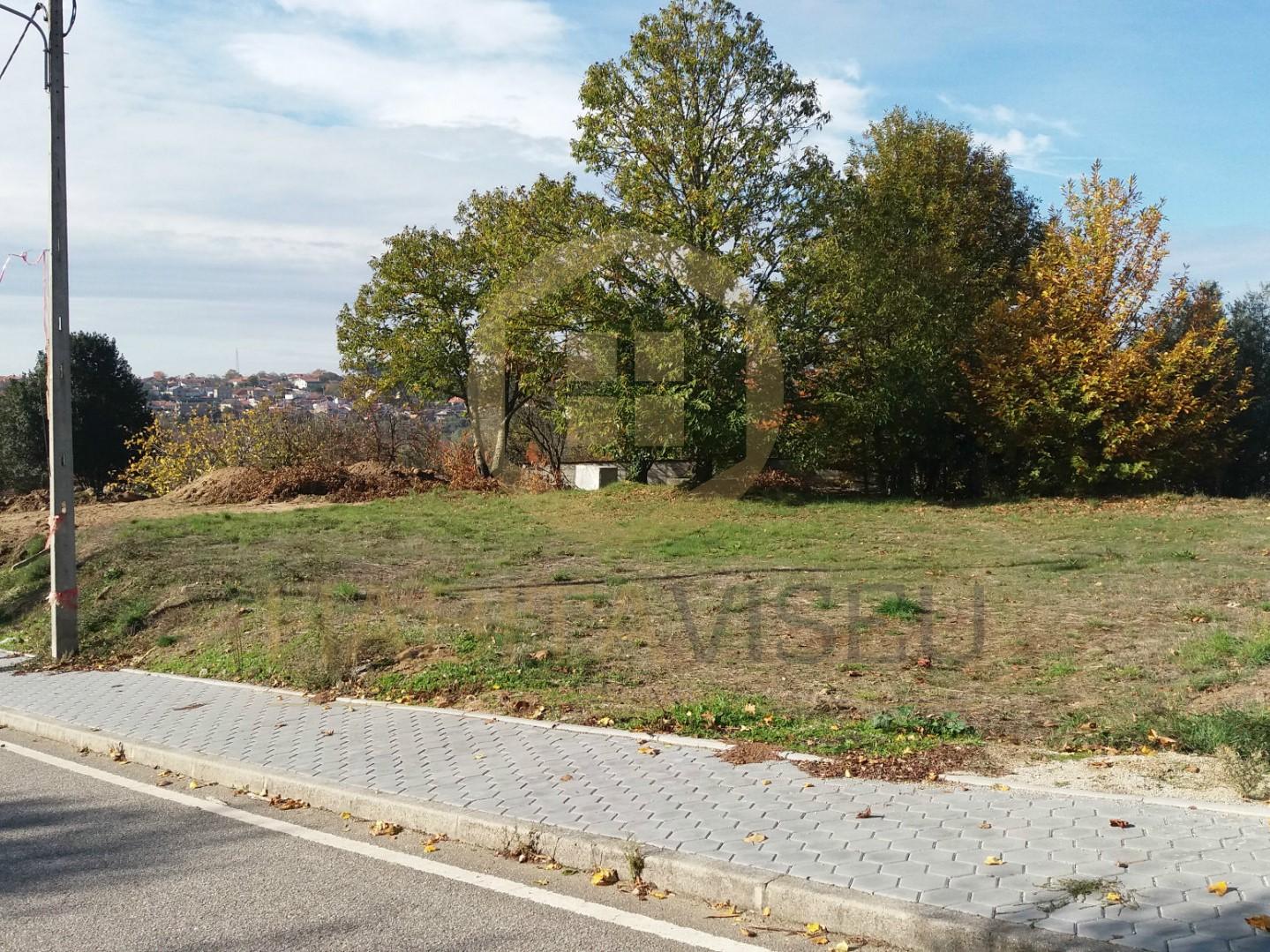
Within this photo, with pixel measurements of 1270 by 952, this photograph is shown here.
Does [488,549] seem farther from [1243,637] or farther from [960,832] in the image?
[960,832]

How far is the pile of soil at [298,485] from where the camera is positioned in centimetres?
2602

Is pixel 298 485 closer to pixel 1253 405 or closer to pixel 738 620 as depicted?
pixel 738 620

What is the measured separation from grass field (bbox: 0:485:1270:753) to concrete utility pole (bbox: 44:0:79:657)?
0.73 m

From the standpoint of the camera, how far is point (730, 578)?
13688 millimetres

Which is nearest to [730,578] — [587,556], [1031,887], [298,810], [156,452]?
[587,556]

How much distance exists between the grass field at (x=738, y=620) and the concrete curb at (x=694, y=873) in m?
1.93

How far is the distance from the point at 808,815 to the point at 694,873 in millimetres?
902

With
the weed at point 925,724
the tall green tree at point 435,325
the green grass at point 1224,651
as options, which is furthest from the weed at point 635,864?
the tall green tree at point 435,325

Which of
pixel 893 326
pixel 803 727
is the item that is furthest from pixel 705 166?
pixel 803 727

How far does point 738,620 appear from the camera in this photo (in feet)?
35.4

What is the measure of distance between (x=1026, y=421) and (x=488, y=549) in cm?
1554

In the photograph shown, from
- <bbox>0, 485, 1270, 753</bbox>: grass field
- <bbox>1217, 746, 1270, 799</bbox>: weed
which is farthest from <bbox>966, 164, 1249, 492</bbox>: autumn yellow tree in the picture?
<bbox>1217, 746, 1270, 799</bbox>: weed

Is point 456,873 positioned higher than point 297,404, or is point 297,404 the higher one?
point 297,404

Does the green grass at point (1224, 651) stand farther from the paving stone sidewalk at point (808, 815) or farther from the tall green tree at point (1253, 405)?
the tall green tree at point (1253, 405)
